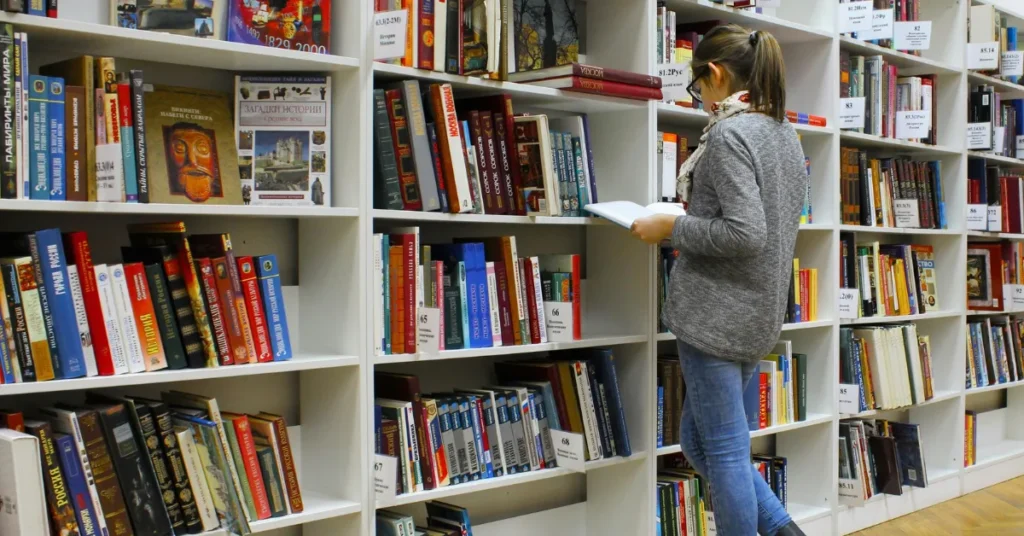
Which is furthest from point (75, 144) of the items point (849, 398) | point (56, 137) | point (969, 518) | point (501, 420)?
point (969, 518)

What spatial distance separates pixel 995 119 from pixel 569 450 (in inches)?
116

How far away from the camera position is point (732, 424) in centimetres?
220

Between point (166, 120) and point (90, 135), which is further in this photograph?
point (166, 120)

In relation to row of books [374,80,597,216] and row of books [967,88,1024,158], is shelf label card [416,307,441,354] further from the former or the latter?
row of books [967,88,1024,158]

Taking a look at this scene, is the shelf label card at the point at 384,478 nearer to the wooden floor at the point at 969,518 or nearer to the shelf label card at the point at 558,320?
the shelf label card at the point at 558,320

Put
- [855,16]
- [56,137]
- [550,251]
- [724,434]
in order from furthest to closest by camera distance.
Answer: [855,16] → [550,251] → [724,434] → [56,137]

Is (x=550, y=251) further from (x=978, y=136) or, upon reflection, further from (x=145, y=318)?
(x=978, y=136)

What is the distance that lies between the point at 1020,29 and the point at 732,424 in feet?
11.9

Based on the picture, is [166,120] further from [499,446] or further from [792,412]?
[792,412]

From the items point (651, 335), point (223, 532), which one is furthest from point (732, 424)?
point (223, 532)

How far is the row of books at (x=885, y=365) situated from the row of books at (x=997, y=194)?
0.74 metres

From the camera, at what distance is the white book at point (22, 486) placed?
5.35ft

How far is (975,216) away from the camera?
13.6 feet

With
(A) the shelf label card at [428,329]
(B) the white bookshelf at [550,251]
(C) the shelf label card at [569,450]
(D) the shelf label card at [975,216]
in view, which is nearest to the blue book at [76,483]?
(B) the white bookshelf at [550,251]
